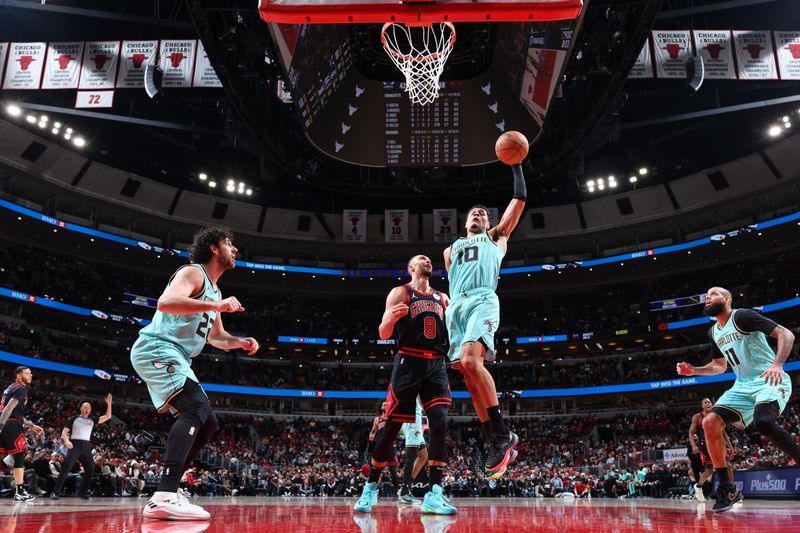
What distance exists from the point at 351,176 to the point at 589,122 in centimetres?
1000

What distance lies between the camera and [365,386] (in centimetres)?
3541

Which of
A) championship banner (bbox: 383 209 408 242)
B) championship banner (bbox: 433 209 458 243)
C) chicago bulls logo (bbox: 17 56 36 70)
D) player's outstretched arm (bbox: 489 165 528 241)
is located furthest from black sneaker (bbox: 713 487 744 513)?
championship banner (bbox: 383 209 408 242)

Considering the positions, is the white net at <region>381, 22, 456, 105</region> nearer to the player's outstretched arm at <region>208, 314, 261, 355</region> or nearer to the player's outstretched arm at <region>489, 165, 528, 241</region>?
the player's outstretched arm at <region>489, 165, 528, 241</region>

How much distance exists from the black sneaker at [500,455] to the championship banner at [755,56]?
15.8 metres

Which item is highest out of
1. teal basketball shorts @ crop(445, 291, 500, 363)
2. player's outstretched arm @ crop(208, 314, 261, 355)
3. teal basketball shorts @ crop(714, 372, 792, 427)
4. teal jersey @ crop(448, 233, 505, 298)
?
teal jersey @ crop(448, 233, 505, 298)

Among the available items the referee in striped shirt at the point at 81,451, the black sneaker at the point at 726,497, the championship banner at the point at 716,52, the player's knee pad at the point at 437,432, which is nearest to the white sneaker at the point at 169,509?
the player's knee pad at the point at 437,432

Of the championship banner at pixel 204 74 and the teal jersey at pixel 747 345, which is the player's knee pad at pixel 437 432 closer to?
the teal jersey at pixel 747 345

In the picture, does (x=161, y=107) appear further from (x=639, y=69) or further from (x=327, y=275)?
(x=639, y=69)

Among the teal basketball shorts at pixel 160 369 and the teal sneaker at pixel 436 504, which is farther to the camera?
the teal sneaker at pixel 436 504

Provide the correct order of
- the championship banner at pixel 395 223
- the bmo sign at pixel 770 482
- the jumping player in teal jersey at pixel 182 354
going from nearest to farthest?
the jumping player in teal jersey at pixel 182 354, the bmo sign at pixel 770 482, the championship banner at pixel 395 223

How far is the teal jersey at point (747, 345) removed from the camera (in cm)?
569

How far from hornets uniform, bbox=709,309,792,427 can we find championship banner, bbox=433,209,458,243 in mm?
26699

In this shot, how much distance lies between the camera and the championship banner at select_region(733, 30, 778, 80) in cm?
1573

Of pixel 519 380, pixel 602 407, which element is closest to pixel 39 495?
pixel 519 380
